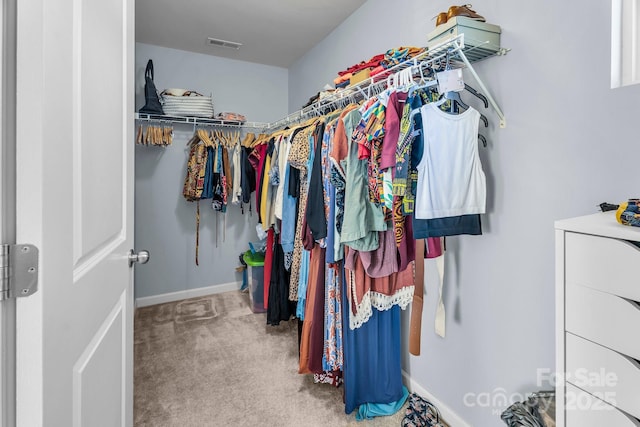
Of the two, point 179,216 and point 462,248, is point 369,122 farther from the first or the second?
point 179,216

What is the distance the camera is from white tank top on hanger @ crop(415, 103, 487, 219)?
1.16 metres

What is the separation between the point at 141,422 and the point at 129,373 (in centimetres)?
81

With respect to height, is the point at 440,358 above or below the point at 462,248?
below

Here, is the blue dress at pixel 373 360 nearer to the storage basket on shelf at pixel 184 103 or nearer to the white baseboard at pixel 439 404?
the white baseboard at pixel 439 404

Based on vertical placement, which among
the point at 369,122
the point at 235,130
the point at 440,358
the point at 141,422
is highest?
the point at 235,130

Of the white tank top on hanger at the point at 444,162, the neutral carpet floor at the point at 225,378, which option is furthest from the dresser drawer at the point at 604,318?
the neutral carpet floor at the point at 225,378

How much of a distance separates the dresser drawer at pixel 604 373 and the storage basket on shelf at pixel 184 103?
3189mm

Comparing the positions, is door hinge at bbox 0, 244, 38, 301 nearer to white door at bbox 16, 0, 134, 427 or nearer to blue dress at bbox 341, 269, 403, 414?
white door at bbox 16, 0, 134, 427

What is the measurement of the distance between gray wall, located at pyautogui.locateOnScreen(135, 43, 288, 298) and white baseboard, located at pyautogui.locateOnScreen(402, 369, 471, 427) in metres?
2.27

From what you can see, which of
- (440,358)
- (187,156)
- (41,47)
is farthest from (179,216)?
(41,47)

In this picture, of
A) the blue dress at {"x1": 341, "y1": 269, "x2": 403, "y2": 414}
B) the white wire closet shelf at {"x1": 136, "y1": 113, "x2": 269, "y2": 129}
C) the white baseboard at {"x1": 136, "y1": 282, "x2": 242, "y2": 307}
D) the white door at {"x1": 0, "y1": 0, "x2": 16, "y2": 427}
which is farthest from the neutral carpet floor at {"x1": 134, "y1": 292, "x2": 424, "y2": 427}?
the white wire closet shelf at {"x1": 136, "y1": 113, "x2": 269, "y2": 129}

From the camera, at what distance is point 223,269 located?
3.54 meters

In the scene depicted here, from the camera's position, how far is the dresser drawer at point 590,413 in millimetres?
633

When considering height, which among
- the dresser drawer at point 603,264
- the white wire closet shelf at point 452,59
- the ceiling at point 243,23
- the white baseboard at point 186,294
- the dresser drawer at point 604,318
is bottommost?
the white baseboard at point 186,294
